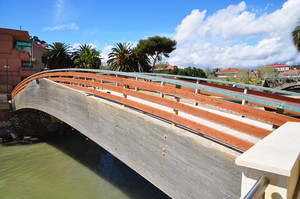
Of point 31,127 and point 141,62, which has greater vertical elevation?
point 141,62

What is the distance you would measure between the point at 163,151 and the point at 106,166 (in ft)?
23.7

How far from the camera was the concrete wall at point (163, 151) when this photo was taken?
2.92 metres

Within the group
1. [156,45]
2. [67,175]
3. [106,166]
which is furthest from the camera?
[156,45]

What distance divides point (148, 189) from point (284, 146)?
7208 mm

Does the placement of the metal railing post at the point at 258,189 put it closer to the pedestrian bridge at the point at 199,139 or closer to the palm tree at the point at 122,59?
the pedestrian bridge at the point at 199,139

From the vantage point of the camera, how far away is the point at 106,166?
1025 centimetres

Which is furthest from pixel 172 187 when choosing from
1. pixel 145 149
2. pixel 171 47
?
pixel 171 47

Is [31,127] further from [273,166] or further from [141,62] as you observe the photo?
[141,62]

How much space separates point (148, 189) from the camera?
313 inches

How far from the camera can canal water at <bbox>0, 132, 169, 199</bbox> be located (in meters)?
7.65

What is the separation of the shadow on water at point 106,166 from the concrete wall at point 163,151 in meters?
3.07

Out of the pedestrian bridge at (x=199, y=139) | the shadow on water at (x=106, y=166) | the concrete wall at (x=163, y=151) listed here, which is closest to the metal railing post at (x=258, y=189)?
the pedestrian bridge at (x=199, y=139)

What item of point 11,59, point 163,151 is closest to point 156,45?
point 11,59

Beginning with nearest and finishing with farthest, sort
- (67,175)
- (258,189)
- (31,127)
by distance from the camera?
(258,189), (67,175), (31,127)
